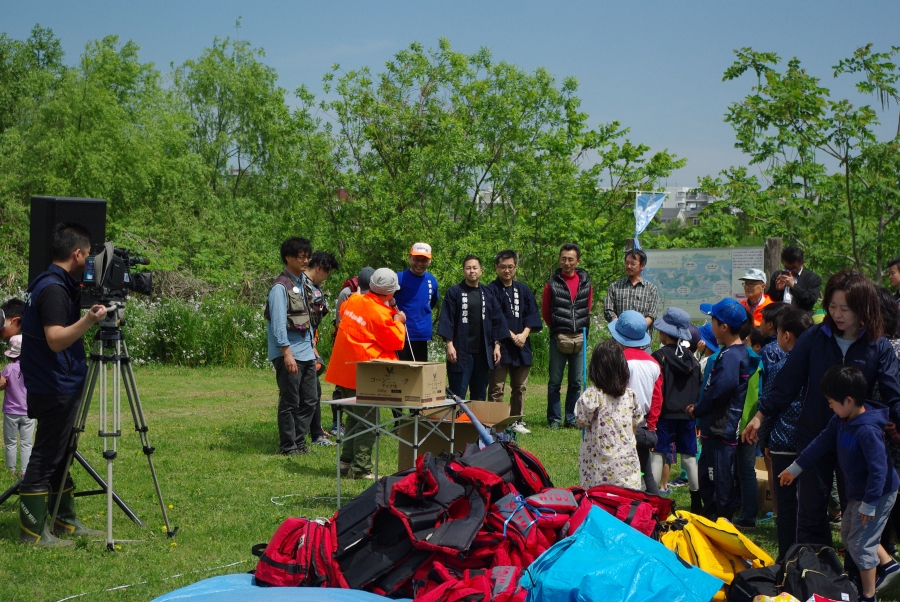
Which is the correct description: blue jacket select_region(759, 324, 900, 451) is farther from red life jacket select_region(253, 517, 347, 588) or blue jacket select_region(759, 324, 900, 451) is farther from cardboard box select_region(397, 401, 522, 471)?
red life jacket select_region(253, 517, 347, 588)

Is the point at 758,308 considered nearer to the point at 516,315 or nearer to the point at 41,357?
the point at 516,315

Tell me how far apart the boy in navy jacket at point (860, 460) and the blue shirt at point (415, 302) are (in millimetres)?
5007

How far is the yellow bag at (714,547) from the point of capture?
435cm

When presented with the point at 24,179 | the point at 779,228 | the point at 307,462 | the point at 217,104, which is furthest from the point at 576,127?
the point at 217,104

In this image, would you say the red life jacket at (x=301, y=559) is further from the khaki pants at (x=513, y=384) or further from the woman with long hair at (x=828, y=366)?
the khaki pants at (x=513, y=384)

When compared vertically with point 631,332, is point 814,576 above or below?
below

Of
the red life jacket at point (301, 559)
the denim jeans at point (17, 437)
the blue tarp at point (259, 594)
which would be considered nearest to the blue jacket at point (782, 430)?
the blue tarp at point (259, 594)

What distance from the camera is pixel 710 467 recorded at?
5.91 meters

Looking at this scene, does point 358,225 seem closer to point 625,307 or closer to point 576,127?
point 576,127

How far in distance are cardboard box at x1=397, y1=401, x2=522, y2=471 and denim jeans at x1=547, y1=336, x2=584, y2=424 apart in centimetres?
283

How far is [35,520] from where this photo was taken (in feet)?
17.2

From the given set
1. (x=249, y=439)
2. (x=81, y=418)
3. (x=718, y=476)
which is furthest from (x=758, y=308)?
(x=81, y=418)

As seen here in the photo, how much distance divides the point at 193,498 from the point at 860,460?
4.84 m

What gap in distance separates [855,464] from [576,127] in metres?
17.1
